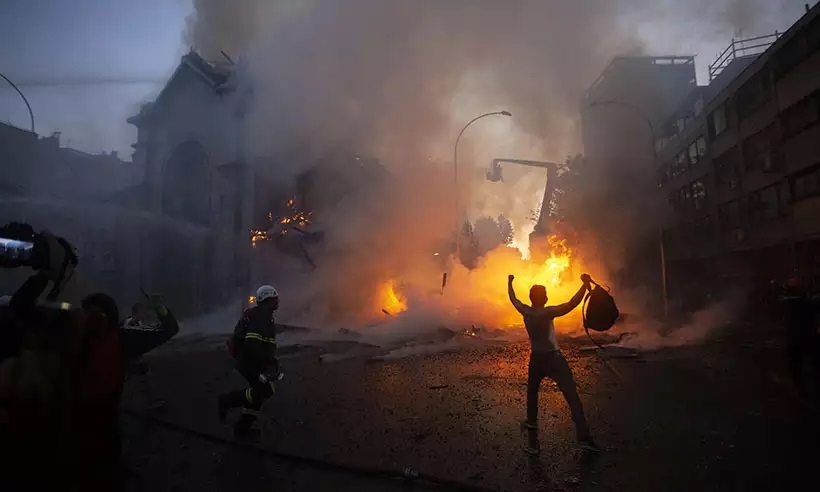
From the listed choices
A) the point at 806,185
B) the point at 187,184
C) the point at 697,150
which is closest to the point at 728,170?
the point at 697,150

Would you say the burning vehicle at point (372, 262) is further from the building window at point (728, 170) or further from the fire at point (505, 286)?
the building window at point (728, 170)

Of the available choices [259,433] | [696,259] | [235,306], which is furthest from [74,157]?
[696,259]

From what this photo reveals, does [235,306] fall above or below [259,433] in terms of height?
above

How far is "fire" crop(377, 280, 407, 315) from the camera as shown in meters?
20.8

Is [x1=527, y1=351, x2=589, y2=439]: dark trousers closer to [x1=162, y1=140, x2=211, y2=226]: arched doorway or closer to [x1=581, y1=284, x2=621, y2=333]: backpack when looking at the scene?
[x1=581, y1=284, x2=621, y2=333]: backpack

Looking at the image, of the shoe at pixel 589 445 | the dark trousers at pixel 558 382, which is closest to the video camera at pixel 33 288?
the dark trousers at pixel 558 382

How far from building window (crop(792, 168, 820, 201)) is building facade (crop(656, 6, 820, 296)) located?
1.3 inches

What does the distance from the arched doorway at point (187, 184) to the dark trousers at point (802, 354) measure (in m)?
22.6

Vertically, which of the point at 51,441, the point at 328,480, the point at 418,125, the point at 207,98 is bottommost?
the point at 328,480

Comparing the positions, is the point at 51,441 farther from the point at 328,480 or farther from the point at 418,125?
the point at 418,125

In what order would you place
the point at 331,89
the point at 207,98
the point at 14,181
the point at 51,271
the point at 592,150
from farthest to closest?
the point at 592,150 → the point at 207,98 → the point at 14,181 → the point at 331,89 → the point at 51,271

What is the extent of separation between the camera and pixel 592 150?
46.2 metres

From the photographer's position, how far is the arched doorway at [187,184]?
82.2 ft

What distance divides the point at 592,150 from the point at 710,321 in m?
28.7
